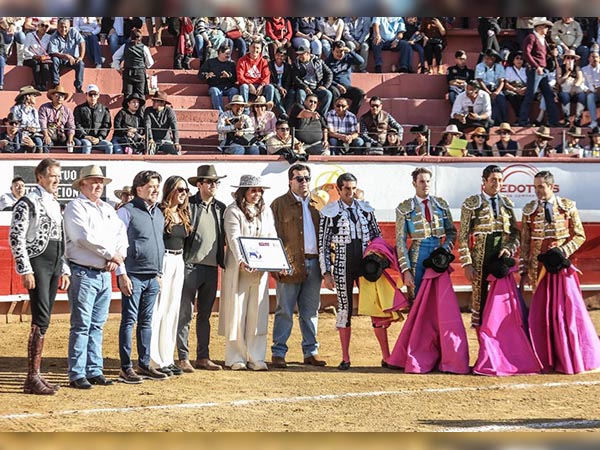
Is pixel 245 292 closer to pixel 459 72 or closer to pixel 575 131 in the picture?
pixel 575 131

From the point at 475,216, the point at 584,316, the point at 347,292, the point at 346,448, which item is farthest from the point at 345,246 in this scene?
the point at 346,448

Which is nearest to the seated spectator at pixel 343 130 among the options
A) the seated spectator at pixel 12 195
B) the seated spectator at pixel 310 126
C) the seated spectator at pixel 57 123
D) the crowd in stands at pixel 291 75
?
the crowd in stands at pixel 291 75

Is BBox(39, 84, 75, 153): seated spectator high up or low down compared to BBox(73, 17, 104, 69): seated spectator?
down

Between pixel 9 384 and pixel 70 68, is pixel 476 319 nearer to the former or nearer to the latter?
pixel 9 384

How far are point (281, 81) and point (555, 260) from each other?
798cm

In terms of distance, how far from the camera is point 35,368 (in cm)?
688

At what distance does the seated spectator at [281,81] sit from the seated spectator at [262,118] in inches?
14.4

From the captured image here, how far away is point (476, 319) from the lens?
866cm

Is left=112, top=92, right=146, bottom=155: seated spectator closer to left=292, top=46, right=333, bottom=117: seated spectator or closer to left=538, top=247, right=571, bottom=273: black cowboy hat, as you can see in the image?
left=292, top=46, right=333, bottom=117: seated spectator

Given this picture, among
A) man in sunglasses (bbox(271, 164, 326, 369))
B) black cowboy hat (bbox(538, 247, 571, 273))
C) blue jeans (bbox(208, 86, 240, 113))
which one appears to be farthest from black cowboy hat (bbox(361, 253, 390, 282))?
blue jeans (bbox(208, 86, 240, 113))

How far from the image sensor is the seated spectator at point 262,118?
13695 mm

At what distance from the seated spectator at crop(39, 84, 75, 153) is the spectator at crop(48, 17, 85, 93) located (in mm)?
1783

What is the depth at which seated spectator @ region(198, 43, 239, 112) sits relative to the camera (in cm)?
1532

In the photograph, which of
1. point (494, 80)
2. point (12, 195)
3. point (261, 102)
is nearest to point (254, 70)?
point (261, 102)
